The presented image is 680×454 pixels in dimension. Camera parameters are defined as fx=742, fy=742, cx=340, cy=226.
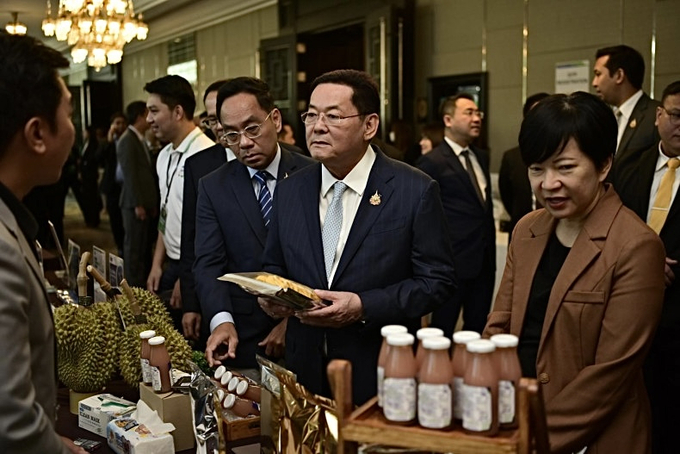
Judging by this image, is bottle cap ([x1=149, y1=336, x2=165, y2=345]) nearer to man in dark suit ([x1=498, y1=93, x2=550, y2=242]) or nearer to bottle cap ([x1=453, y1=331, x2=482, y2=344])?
bottle cap ([x1=453, y1=331, x2=482, y2=344])

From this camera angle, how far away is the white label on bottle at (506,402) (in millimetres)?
1167

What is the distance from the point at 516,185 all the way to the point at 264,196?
2693 mm

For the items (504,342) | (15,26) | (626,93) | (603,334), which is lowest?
(603,334)

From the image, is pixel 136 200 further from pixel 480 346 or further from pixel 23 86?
pixel 480 346

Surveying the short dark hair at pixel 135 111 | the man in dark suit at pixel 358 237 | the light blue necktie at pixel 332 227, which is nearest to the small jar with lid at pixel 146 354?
the man in dark suit at pixel 358 237

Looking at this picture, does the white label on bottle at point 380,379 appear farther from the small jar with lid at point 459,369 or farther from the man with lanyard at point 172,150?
the man with lanyard at point 172,150

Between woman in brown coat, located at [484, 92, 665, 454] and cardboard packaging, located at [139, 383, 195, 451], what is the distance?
0.84 m

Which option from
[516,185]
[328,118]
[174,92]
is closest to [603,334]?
[328,118]

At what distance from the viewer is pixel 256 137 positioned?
2.64 meters

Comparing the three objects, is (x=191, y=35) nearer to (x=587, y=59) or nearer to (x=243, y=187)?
(x=587, y=59)

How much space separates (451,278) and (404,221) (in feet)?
0.72

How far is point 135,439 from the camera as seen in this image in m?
1.71

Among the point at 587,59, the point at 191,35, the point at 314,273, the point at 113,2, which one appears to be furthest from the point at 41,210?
the point at 314,273

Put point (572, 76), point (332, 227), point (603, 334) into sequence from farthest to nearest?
point (572, 76)
point (332, 227)
point (603, 334)
